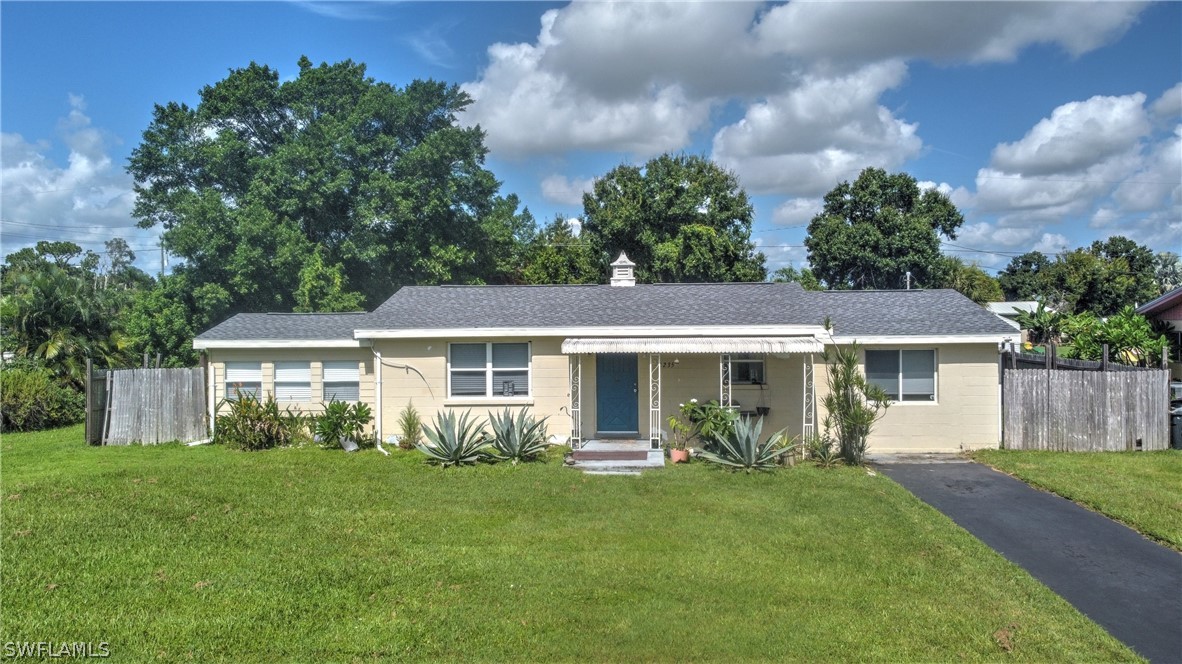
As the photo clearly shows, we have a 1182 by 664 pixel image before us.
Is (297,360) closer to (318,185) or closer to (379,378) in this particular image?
(379,378)

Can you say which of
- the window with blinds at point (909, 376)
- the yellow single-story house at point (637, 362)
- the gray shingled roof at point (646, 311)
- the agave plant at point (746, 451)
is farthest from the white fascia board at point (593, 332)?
the agave plant at point (746, 451)

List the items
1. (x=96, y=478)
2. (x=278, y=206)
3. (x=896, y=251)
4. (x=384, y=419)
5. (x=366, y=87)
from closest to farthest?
(x=96, y=478), (x=384, y=419), (x=278, y=206), (x=366, y=87), (x=896, y=251)

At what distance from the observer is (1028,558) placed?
8070 mm

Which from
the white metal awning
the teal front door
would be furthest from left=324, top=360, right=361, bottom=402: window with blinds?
the teal front door

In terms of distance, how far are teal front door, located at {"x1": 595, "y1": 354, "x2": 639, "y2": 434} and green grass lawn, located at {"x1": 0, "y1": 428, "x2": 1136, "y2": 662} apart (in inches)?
160

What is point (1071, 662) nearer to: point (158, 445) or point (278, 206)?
point (158, 445)

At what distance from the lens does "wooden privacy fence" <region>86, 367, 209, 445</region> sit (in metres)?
16.0

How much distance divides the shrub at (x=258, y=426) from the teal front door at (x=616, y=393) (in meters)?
6.79

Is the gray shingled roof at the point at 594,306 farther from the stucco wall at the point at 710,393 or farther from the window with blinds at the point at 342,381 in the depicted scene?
the window with blinds at the point at 342,381

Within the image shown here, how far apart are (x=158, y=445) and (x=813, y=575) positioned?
49.2ft

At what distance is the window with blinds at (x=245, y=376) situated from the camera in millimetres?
16594

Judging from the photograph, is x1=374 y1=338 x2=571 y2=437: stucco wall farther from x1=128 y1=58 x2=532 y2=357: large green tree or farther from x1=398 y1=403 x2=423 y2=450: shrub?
x1=128 y1=58 x2=532 y2=357: large green tree

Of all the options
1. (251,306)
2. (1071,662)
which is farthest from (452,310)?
(251,306)

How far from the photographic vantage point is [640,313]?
15.8 m
